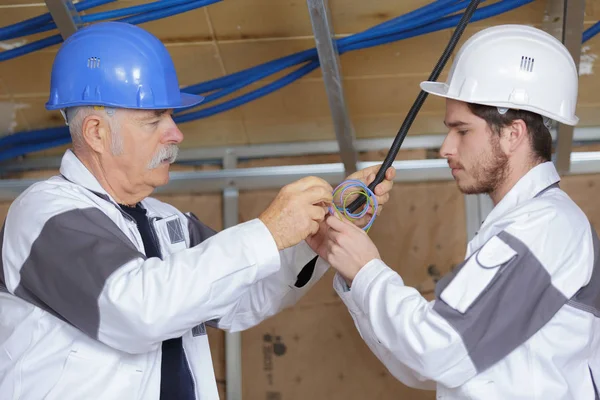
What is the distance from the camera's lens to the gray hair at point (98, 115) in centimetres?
193

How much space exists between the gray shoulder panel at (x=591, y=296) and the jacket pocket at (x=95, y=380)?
911mm

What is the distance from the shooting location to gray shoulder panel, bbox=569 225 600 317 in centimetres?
175

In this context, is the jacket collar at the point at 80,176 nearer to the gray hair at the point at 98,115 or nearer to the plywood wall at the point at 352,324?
the gray hair at the point at 98,115

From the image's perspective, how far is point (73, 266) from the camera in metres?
1.72

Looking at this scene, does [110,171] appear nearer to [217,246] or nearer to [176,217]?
[176,217]

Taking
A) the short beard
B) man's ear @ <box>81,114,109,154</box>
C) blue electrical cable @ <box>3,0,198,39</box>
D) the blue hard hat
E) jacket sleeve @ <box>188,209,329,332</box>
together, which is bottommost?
jacket sleeve @ <box>188,209,329,332</box>

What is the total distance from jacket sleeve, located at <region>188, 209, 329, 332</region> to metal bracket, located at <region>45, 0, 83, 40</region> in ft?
2.05

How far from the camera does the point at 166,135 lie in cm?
199

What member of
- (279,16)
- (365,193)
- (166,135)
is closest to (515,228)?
(365,193)

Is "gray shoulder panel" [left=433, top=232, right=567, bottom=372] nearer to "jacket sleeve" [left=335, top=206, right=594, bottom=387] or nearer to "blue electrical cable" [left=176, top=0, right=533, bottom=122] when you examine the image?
"jacket sleeve" [left=335, top=206, right=594, bottom=387]

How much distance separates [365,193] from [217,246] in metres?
0.41

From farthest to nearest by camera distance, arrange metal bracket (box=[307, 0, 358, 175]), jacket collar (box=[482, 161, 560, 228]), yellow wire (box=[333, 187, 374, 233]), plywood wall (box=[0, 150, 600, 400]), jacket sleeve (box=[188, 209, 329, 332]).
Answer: plywood wall (box=[0, 150, 600, 400])
metal bracket (box=[307, 0, 358, 175])
jacket sleeve (box=[188, 209, 329, 332])
yellow wire (box=[333, 187, 374, 233])
jacket collar (box=[482, 161, 560, 228])

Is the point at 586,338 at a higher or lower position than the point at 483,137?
lower

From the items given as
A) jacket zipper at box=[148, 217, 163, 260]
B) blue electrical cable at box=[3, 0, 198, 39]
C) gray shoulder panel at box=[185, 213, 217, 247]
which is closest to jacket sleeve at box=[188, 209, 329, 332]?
gray shoulder panel at box=[185, 213, 217, 247]
